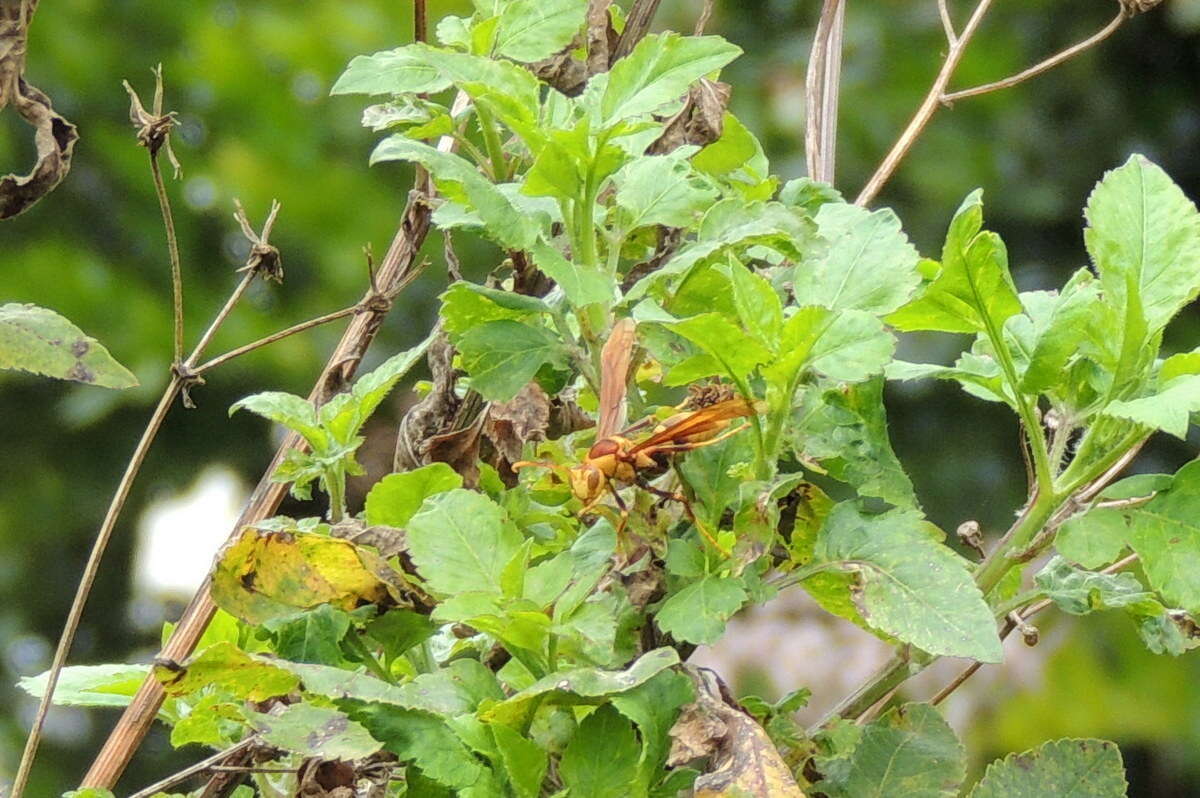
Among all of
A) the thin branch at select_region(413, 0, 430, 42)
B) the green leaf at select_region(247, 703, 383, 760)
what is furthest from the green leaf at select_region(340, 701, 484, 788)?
the thin branch at select_region(413, 0, 430, 42)

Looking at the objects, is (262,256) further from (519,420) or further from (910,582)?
(910,582)

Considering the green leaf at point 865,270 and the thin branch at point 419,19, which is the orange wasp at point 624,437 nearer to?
the green leaf at point 865,270

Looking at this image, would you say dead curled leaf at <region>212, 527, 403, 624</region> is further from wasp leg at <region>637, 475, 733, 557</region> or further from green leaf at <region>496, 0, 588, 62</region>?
green leaf at <region>496, 0, 588, 62</region>

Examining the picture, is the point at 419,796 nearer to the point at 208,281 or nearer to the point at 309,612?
the point at 309,612

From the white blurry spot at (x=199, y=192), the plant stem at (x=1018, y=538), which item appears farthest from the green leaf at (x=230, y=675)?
the white blurry spot at (x=199, y=192)

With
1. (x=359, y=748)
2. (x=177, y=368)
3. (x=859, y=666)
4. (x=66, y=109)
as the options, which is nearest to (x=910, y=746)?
(x=359, y=748)

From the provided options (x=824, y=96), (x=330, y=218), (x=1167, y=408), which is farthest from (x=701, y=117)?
(x=330, y=218)

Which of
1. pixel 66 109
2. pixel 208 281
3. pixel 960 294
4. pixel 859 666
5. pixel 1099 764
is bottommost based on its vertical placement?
pixel 859 666
